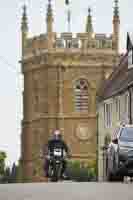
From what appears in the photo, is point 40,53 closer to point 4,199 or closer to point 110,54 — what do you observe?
point 110,54

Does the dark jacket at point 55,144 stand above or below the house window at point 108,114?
below

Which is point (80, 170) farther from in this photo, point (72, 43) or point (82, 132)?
point (72, 43)

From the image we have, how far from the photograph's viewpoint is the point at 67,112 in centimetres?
10444

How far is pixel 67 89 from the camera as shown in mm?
104812

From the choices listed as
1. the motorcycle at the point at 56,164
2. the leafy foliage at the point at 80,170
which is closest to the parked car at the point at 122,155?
the motorcycle at the point at 56,164

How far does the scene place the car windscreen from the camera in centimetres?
3120

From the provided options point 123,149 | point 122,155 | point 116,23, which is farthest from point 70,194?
point 116,23

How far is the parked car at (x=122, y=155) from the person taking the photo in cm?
3033

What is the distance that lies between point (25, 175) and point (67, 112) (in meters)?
6.74

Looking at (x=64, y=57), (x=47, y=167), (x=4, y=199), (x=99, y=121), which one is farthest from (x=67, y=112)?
(x=4, y=199)

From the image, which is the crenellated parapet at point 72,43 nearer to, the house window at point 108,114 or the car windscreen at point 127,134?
the house window at point 108,114

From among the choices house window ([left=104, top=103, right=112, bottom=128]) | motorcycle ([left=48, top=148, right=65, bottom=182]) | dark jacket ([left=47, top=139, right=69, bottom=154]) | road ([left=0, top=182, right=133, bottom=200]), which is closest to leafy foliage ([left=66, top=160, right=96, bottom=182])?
house window ([left=104, top=103, right=112, bottom=128])

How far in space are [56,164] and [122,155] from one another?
4392mm

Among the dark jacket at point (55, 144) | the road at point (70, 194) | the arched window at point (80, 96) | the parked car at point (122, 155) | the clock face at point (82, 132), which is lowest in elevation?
the road at point (70, 194)
